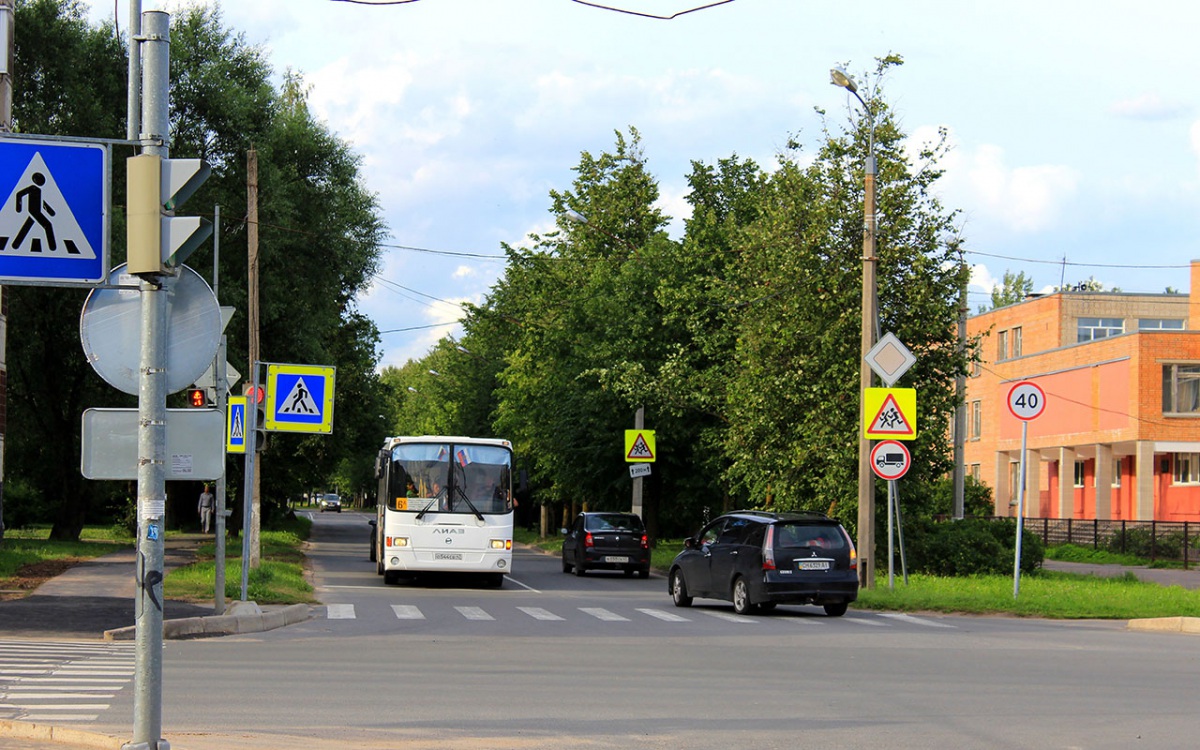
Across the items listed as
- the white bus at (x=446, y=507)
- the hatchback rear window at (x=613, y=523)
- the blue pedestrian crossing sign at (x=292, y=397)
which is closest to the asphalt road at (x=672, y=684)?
the blue pedestrian crossing sign at (x=292, y=397)

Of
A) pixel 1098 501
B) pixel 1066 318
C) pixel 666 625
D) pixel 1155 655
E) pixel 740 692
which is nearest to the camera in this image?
pixel 740 692

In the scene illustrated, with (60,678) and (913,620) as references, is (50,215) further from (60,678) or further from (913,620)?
(913,620)

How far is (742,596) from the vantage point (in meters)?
→ 22.7

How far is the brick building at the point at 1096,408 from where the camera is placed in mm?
57094

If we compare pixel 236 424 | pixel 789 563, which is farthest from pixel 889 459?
pixel 236 424

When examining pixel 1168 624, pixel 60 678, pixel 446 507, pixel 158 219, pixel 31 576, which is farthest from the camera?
pixel 446 507

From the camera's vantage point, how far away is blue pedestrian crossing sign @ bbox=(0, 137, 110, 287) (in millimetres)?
7680

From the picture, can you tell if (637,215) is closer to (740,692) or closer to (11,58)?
(11,58)

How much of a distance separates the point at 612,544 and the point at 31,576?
13.8m

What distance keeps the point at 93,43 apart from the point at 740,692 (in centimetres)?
3067

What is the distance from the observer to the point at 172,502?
59.2 m

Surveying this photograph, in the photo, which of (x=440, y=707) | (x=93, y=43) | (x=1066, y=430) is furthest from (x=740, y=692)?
(x=1066, y=430)

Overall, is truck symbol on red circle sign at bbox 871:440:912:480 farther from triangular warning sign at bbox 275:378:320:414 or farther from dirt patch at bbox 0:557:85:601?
dirt patch at bbox 0:557:85:601

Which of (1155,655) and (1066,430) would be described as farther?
(1066,430)
